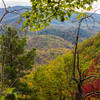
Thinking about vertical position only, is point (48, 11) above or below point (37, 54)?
above

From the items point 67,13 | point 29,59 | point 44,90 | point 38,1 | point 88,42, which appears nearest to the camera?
point 38,1

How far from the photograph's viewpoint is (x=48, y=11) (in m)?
2.88

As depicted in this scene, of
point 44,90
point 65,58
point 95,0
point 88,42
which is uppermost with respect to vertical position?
point 95,0

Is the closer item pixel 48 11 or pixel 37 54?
pixel 48 11

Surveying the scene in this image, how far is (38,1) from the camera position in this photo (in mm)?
2703

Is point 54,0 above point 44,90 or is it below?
above

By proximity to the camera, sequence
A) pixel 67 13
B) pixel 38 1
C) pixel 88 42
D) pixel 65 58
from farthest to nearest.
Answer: pixel 88 42
pixel 65 58
pixel 67 13
pixel 38 1

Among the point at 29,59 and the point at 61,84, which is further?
the point at 61,84

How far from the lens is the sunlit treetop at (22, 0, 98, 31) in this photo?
2.76m

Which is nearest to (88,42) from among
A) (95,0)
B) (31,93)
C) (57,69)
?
(57,69)

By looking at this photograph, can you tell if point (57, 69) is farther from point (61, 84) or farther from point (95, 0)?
point (95, 0)

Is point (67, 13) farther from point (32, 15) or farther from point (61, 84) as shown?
point (61, 84)

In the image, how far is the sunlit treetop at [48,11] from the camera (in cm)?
276

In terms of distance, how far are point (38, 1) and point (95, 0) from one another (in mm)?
1245
